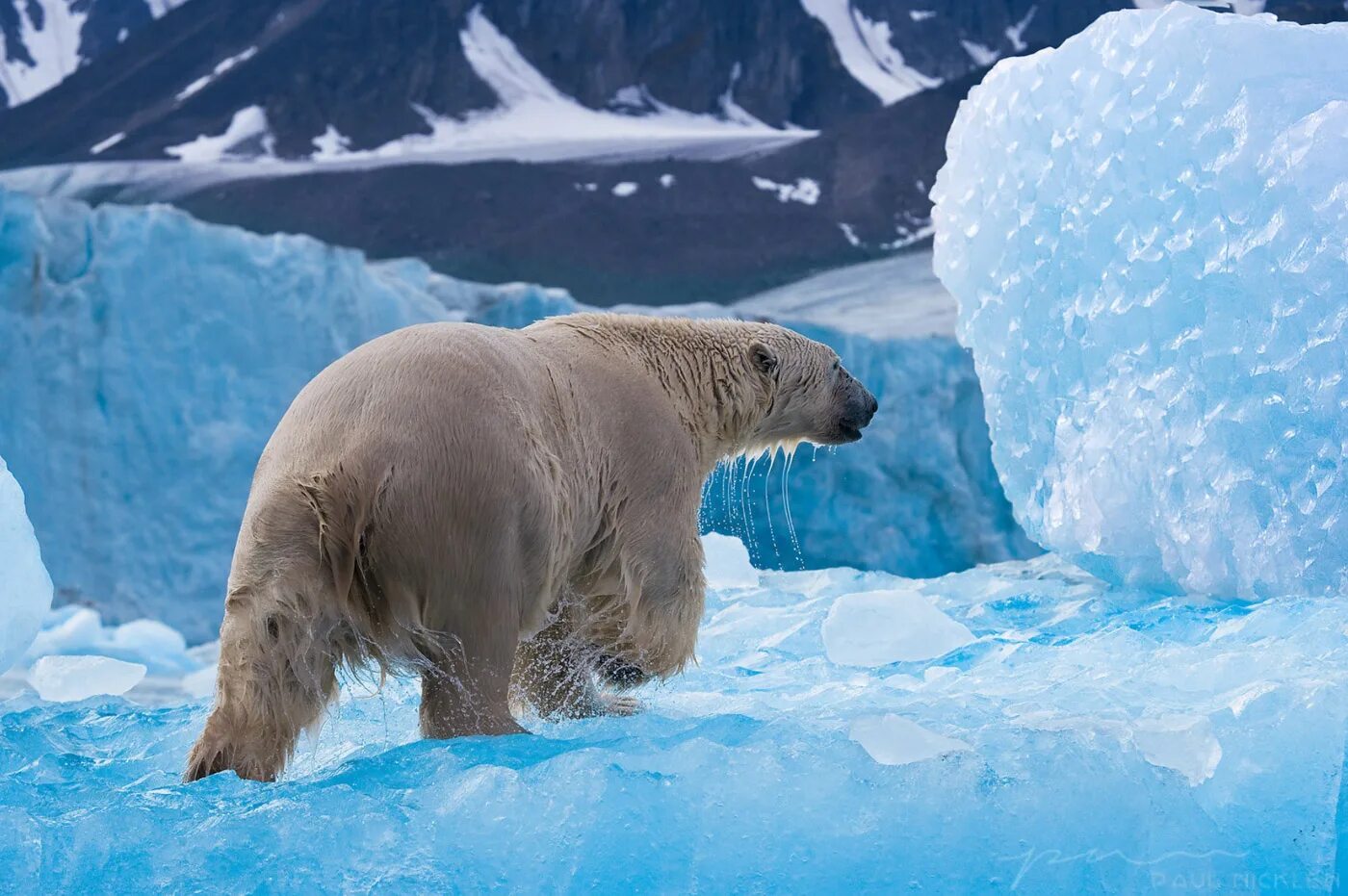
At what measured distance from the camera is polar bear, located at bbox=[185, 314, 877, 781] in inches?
90.2

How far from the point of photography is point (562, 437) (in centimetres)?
271

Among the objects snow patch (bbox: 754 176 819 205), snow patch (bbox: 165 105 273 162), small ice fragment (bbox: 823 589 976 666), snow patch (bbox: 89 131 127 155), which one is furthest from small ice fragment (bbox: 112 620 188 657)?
snow patch (bbox: 754 176 819 205)

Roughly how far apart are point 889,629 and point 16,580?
2481 mm

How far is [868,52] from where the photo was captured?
16.1 metres

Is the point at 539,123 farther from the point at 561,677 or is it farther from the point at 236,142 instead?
the point at 561,677

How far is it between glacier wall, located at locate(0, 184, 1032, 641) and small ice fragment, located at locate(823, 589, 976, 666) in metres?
6.71

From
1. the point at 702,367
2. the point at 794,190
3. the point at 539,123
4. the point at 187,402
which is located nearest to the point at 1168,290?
the point at 702,367

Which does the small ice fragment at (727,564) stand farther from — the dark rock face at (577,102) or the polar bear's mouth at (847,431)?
the dark rock face at (577,102)

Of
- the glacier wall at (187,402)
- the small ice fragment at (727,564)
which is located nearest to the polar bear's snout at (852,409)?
the small ice fragment at (727,564)

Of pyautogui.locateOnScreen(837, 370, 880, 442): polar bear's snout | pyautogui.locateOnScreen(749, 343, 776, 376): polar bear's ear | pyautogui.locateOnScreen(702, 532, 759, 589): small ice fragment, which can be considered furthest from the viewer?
pyautogui.locateOnScreen(702, 532, 759, 589): small ice fragment

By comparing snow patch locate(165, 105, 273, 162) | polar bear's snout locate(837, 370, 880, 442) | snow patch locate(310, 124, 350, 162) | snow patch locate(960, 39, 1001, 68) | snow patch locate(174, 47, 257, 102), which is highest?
snow patch locate(174, 47, 257, 102)

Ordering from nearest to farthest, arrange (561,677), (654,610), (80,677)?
(654,610)
(561,677)
(80,677)

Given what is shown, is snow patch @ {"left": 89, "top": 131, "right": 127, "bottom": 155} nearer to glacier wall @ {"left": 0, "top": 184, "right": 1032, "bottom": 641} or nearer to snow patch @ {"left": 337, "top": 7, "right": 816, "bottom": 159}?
snow patch @ {"left": 337, "top": 7, "right": 816, "bottom": 159}

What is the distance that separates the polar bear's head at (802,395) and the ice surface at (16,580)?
2.00 meters
